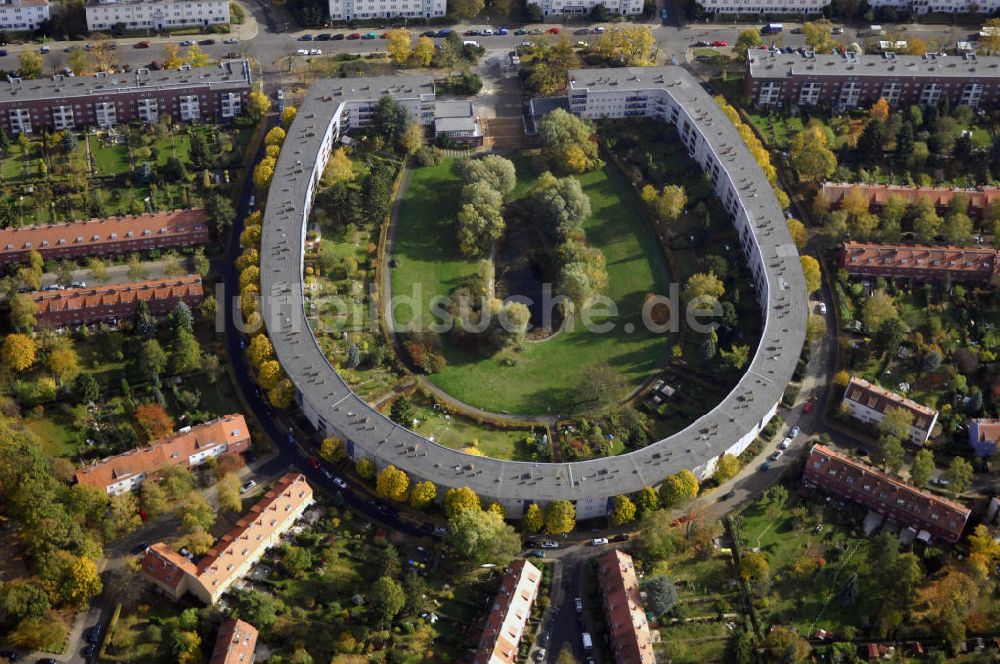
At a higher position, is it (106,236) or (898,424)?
(106,236)

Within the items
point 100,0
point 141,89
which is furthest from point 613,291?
point 100,0

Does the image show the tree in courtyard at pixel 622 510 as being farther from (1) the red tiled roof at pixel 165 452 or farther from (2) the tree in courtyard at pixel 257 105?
(2) the tree in courtyard at pixel 257 105

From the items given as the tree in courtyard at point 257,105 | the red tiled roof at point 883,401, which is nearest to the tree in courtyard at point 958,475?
the red tiled roof at point 883,401

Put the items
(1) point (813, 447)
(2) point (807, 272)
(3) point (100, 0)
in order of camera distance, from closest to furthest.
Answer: (1) point (813, 447) < (2) point (807, 272) < (3) point (100, 0)

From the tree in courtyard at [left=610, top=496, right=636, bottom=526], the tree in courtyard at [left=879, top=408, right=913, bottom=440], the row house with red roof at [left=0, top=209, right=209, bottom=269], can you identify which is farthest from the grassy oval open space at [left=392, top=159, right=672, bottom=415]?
the row house with red roof at [left=0, top=209, right=209, bottom=269]

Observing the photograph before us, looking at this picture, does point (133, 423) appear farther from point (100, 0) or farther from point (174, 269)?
point (100, 0)

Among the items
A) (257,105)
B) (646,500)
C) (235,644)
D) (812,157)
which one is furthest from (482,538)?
(257,105)

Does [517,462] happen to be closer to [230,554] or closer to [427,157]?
[230,554]
